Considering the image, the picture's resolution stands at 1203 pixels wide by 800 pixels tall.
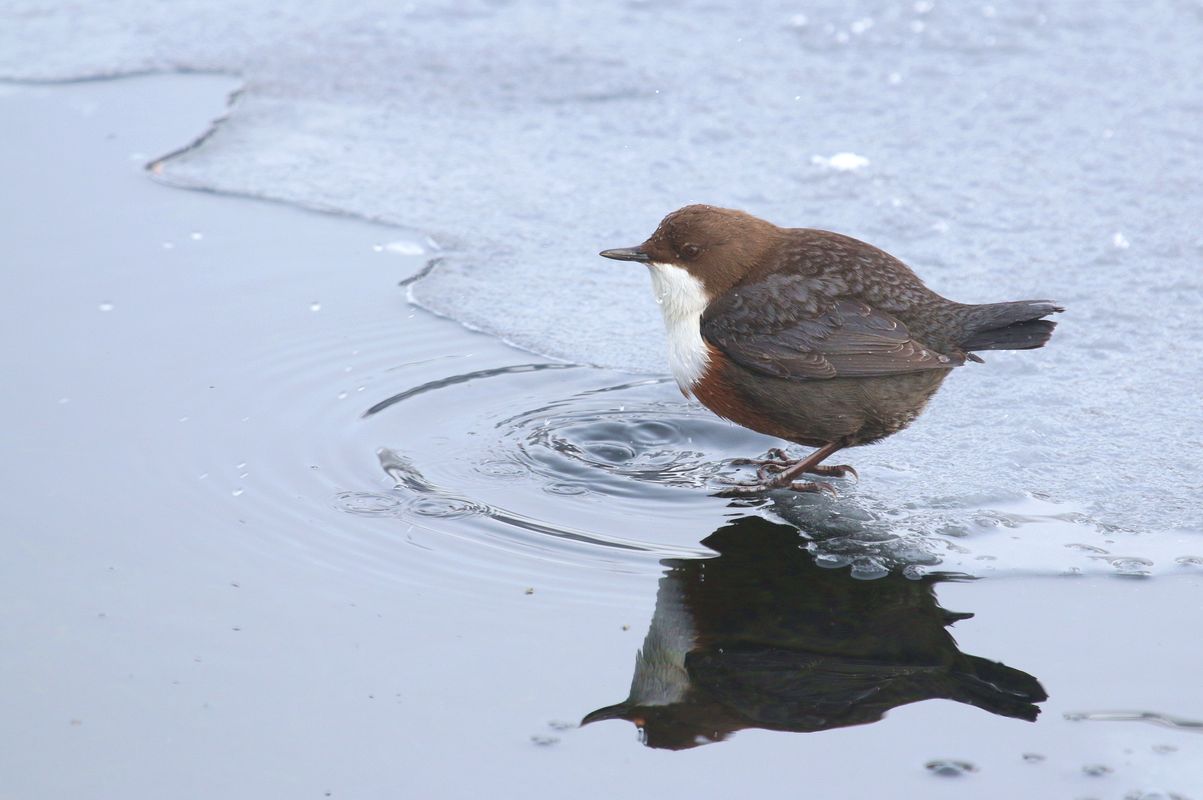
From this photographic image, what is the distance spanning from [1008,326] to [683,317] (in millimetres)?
967

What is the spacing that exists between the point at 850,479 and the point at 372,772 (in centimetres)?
196

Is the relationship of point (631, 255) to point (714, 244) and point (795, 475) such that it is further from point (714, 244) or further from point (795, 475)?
point (795, 475)

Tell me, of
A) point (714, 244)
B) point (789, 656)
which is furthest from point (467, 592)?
point (714, 244)

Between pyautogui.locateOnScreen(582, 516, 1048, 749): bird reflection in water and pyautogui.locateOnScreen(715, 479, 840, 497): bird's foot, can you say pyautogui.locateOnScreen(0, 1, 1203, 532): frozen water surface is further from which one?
pyautogui.locateOnScreen(582, 516, 1048, 749): bird reflection in water

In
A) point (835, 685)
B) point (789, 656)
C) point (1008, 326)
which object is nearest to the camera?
point (835, 685)

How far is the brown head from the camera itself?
4.17 m

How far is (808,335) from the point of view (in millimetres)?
3990

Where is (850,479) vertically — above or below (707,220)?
below

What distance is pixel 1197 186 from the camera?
18.5ft

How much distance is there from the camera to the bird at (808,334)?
389 centimetres

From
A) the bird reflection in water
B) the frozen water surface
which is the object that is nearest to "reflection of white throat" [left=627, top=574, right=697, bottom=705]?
the bird reflection in water

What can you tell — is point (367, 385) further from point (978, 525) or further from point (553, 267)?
point (978, 525)

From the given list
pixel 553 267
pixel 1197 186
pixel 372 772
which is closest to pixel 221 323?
pixel 553 267

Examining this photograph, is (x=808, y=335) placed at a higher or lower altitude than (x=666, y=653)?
higher
